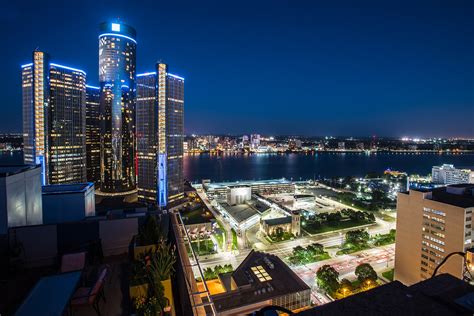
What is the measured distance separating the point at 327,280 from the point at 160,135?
35.4ft

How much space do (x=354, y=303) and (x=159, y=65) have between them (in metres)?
15.0

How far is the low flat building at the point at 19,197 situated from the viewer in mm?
2148

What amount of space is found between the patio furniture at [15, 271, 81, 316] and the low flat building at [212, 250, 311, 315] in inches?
169

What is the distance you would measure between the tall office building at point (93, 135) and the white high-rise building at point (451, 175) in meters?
28.5

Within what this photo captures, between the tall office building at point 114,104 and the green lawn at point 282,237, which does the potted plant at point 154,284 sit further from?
the tall office building at point 114,104

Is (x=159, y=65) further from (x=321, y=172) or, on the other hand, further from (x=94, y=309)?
(x=321, y=172)

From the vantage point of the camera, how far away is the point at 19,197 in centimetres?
237

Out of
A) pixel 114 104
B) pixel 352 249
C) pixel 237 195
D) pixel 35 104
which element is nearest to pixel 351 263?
pixel 352 249

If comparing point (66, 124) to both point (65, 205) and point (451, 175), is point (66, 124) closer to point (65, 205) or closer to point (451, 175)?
point (65, 205)

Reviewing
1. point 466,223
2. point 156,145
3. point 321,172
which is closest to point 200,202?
point 156,145

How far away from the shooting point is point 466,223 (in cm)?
666

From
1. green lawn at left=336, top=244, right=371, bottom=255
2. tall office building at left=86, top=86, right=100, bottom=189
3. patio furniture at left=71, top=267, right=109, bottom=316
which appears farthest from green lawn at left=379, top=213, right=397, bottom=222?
tall office building at left=86, top=86, right=100, bottom=189

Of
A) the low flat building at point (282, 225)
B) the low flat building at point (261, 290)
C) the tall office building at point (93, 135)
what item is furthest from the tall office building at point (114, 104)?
the low flat building at point (261, 290)

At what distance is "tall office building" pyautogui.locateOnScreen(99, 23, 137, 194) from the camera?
1928cm
